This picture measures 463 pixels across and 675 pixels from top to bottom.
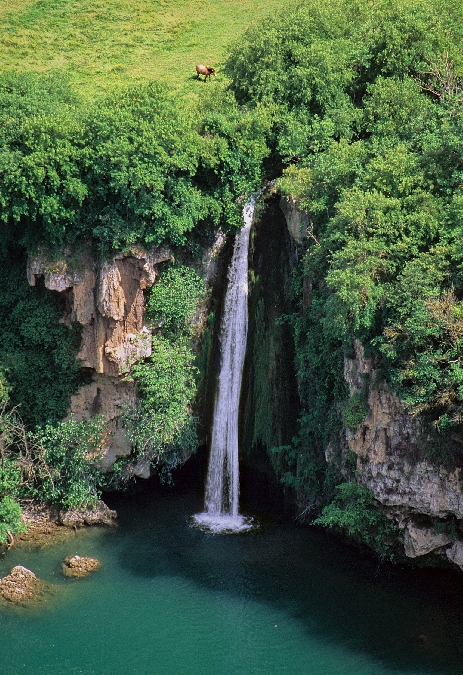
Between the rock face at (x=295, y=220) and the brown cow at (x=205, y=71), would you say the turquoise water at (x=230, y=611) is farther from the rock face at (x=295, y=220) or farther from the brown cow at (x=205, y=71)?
the brown cow at (x=205, y=71)

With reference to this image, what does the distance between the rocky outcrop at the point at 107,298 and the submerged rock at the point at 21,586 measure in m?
7.12

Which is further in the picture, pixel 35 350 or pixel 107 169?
pixel 35 350

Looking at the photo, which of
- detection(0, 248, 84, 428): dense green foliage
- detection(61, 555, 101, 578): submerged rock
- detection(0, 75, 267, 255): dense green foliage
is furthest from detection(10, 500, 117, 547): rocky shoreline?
detection(0, 75, 267, 255): dense green foliage

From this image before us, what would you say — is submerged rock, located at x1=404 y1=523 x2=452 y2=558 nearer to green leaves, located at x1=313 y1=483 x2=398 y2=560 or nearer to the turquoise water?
green leaves, located at x1=313 y1=483 x2=398 y2=560

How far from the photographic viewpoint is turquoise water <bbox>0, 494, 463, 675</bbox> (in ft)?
77.3

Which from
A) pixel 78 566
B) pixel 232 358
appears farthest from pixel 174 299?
pixel 78 566

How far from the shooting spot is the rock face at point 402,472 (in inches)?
968

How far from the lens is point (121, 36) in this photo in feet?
152

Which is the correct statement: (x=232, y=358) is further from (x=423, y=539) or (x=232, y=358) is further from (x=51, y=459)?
(x=423, y=539)

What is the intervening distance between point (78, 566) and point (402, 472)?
1067 cm

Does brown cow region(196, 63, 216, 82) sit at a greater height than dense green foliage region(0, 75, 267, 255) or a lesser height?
greater

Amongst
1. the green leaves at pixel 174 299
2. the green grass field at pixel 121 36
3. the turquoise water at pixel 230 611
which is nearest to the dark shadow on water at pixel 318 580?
the turquoise water at pixel 230 611

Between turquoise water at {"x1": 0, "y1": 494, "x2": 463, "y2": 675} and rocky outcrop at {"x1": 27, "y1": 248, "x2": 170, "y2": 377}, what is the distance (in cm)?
621

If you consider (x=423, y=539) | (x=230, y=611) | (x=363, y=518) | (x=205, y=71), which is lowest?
(x=230, y=611)
